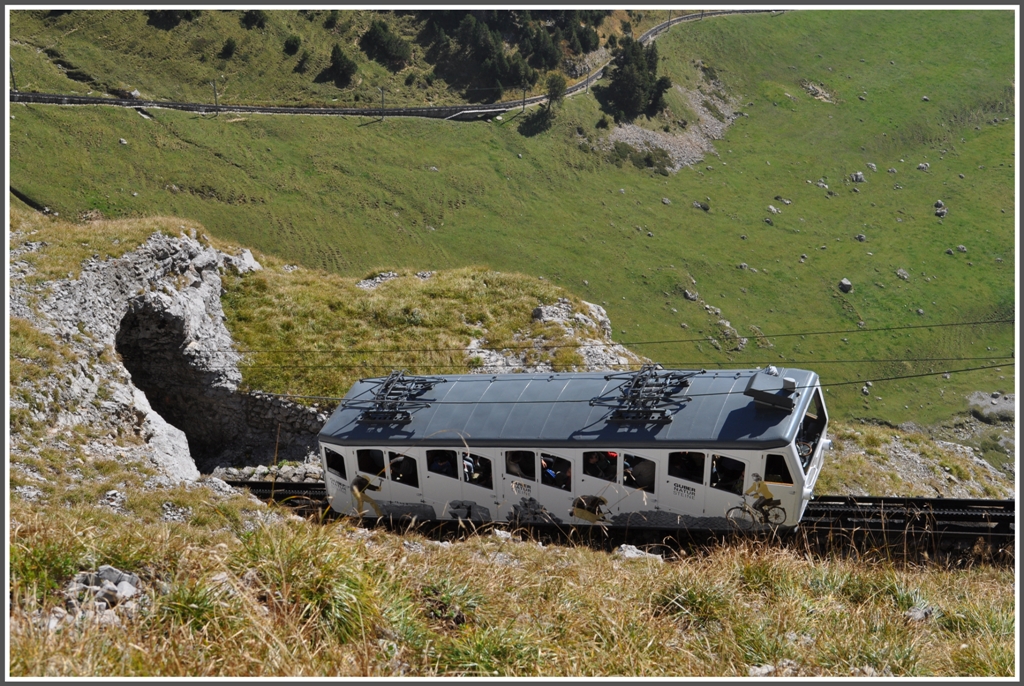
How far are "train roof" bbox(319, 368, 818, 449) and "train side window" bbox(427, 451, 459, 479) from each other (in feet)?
1.45

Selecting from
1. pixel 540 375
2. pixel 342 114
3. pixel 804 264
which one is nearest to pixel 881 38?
pixel 804 264

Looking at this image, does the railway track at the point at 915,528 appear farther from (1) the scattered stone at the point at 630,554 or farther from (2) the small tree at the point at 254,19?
(2) the small tree at the point at 254,19

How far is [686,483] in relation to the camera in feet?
53.5

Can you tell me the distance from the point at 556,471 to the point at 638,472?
196cm

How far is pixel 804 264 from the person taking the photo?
75.0 metres

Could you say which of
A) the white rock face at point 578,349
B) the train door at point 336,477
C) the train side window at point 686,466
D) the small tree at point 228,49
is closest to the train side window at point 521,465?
the train side window at point 686,466

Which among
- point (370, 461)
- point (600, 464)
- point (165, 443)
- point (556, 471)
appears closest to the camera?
point (600, 464)

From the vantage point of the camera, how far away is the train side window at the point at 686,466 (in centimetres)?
1617

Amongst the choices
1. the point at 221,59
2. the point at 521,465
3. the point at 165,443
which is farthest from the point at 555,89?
the point at 521,465

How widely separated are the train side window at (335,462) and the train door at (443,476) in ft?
8.13

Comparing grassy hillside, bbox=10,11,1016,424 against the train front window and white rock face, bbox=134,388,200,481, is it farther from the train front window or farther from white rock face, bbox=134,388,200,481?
white rock face, bbox=134,388,200,481

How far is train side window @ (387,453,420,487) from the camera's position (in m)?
18.4

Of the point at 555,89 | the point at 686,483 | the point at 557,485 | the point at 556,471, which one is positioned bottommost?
the point at 557,485

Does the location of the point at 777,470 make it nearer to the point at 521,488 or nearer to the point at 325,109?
the point at 521,488
